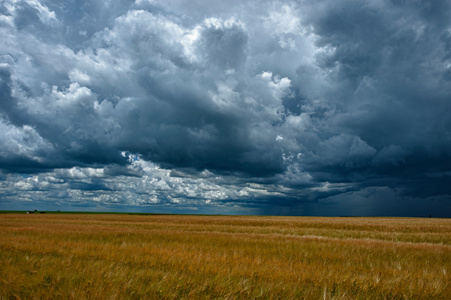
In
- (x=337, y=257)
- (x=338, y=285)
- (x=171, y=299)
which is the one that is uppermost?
(x=171, y=299)

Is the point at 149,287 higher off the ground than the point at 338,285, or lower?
higher

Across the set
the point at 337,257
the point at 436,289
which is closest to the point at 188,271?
the point at 436,289

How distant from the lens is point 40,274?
3.72 meters

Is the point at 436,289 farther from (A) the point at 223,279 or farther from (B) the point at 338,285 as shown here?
(A) the point at 223,279

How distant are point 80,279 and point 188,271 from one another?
1.73 m

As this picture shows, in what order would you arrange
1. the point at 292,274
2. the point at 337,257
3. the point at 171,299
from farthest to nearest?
the point at 337,257
the point at 292,274
the point at 171,299

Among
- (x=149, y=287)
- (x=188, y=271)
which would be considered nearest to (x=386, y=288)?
(x=188, y=271)

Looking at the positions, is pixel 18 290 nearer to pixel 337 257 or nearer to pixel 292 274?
pixel 292 274

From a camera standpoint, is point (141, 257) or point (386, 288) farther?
point (141, 257)

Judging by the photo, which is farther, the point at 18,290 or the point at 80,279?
the point at 80,279

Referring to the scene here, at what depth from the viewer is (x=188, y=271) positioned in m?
4.57

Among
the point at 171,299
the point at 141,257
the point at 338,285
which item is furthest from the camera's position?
the point at 141,257

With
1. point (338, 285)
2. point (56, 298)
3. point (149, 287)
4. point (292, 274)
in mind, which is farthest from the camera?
point (292, 274)

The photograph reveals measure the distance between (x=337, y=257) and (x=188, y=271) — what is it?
15.0 ft
